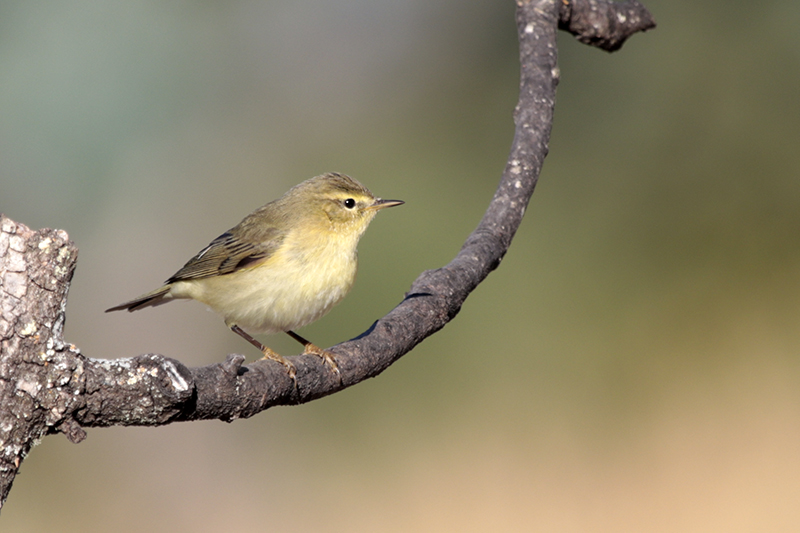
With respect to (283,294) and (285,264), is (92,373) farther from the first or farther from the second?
(285,264)

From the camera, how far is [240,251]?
4191 mm

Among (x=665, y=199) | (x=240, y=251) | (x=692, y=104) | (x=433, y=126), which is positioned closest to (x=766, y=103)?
(x=692, y=104)

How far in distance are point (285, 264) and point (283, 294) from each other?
0.63 feet

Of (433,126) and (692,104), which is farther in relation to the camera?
(433,126)

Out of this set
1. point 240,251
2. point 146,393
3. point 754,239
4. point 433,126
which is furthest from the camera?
point 433,126

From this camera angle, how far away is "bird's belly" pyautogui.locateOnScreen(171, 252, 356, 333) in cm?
374

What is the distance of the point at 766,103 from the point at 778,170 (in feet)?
2.96

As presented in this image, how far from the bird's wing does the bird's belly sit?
0.42 feet

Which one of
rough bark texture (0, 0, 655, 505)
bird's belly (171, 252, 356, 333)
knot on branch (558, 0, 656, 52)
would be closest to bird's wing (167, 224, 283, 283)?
bird's belly (171, 252, 356, 333)

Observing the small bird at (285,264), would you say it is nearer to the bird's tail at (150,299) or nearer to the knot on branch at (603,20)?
the bird's tail at (150,299)

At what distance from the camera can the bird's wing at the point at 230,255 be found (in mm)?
4043

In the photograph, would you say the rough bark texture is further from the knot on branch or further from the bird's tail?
the knot on branch

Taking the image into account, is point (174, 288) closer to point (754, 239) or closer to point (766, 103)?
point (754, 239)

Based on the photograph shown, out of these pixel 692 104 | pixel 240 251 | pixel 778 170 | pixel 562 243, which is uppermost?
pixel 692 104
